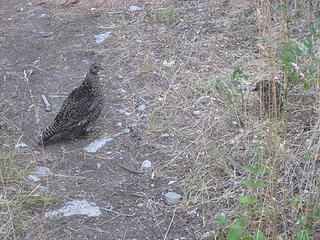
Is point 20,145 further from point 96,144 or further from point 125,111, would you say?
point 125,111

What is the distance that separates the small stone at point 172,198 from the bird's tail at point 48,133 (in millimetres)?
1056

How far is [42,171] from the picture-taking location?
14.2ft

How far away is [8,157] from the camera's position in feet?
14.0

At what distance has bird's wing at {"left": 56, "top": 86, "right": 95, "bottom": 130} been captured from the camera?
4.74 m

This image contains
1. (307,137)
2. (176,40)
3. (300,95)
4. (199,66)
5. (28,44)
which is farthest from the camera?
(28,44)

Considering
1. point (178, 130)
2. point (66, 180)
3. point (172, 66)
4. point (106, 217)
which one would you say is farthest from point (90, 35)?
point (106, 217)

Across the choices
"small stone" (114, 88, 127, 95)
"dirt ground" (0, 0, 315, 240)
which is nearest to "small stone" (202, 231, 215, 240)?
"dirt ground" (0, 0, 315, 240)

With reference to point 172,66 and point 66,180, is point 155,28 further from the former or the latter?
point 66,180

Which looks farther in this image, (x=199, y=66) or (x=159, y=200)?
(x=199, y=66)

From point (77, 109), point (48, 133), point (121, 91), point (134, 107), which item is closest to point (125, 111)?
point (134, 107)

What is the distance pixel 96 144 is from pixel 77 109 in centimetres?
31

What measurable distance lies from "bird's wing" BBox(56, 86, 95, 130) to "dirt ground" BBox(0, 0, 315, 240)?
154 mm

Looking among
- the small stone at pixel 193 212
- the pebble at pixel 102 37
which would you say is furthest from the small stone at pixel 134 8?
the small stone at pixel 193 212

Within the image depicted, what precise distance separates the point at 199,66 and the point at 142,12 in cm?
150
